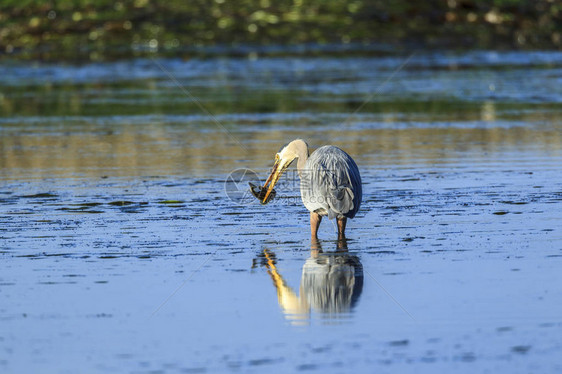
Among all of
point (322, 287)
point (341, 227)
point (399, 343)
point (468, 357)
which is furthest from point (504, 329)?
point (341, 227)

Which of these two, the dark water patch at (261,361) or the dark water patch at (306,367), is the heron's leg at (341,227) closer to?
the dark water patch at (261,361)

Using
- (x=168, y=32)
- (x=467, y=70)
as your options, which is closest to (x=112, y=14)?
(x=168, y=32)

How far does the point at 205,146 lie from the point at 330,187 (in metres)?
8.99

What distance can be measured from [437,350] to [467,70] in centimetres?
3176

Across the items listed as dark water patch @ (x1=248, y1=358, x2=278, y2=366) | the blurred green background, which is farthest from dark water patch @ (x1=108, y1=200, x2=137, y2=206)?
the blurred green background

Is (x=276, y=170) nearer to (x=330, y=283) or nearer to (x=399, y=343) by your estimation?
(x=330, y=283)

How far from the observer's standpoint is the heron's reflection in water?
864 centimetres

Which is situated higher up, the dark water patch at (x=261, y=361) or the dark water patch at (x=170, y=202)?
the dark water patch at (x=170, y=202)

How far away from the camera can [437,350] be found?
747 centimetres

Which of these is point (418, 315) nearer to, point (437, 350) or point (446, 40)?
point (437, 350)

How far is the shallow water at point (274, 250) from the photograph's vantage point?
25.2ft

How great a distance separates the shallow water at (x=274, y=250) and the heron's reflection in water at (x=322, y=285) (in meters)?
0.03

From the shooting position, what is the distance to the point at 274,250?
10945 millimetres

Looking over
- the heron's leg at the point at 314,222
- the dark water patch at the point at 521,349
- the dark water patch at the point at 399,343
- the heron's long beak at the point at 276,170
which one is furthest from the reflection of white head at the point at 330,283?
the heron's long beak at the point at 276,170
